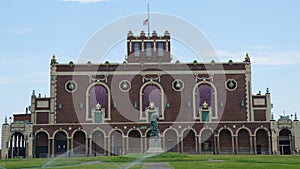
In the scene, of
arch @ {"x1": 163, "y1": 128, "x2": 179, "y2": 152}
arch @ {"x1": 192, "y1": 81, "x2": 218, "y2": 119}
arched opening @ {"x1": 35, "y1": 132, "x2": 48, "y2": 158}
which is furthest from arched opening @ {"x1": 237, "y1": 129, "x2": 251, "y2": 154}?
arched opening @ {"x1": 35, "y1": 132, "x2": 48, "y2": 158}

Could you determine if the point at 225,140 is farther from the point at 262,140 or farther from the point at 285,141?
the point at 285,141

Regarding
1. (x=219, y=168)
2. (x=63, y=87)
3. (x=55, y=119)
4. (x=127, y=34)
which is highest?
(x=127, y=34)

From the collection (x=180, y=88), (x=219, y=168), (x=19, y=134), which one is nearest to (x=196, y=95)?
(x=180, y=88)

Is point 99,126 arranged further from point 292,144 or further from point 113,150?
point 292,144

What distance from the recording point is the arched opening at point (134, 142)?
8088cm

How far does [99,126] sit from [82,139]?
11.5 feet

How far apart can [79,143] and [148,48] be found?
22774 millimetres

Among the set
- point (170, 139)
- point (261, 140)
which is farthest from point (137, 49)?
point (261, 140)

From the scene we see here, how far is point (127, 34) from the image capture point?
96.1 metres

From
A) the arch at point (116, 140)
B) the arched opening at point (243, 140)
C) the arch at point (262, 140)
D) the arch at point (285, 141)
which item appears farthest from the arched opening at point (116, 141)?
the arch at point (285, 141)

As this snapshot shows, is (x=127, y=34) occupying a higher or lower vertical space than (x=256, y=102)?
higher

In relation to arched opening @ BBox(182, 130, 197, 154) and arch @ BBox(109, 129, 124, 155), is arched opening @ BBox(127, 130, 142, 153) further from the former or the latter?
arched opening @ BBox(182, 130, 197, 154)

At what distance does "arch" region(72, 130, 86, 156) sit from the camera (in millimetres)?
82000

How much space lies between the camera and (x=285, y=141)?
83250 mm
